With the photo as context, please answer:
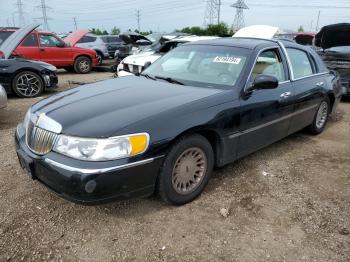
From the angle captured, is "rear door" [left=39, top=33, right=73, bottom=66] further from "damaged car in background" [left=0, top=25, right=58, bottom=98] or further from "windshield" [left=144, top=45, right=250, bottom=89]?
"windshield" [left=144, top=45, right=250, bottom=89]

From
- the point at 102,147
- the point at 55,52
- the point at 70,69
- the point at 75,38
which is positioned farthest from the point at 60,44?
the point at 102,147

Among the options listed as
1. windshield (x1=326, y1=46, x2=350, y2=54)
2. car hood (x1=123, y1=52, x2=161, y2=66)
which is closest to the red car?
car hood (x1=123, y1=52, x2=161, y2=66)

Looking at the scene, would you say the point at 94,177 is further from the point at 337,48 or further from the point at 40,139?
the point at 337,48

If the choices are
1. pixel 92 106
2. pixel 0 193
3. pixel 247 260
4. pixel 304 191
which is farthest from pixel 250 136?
pixel 0 193

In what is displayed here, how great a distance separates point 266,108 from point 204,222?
5.13 feet

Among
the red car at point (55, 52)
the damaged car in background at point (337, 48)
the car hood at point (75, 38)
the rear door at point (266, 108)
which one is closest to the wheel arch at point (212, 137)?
the rear door at point (266, 108)

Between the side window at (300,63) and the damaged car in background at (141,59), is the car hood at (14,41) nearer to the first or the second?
the damaged car in background at (141,59)

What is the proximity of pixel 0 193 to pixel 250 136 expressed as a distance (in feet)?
8.82

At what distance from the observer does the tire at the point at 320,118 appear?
5221 mm

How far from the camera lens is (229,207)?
323 centimetres

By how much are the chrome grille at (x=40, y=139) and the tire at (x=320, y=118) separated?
4.00 meters

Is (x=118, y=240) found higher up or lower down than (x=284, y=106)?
lower down

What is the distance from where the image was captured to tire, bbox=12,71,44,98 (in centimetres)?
790

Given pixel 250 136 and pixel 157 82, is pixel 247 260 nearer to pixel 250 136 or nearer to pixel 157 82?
pixel 250 136
